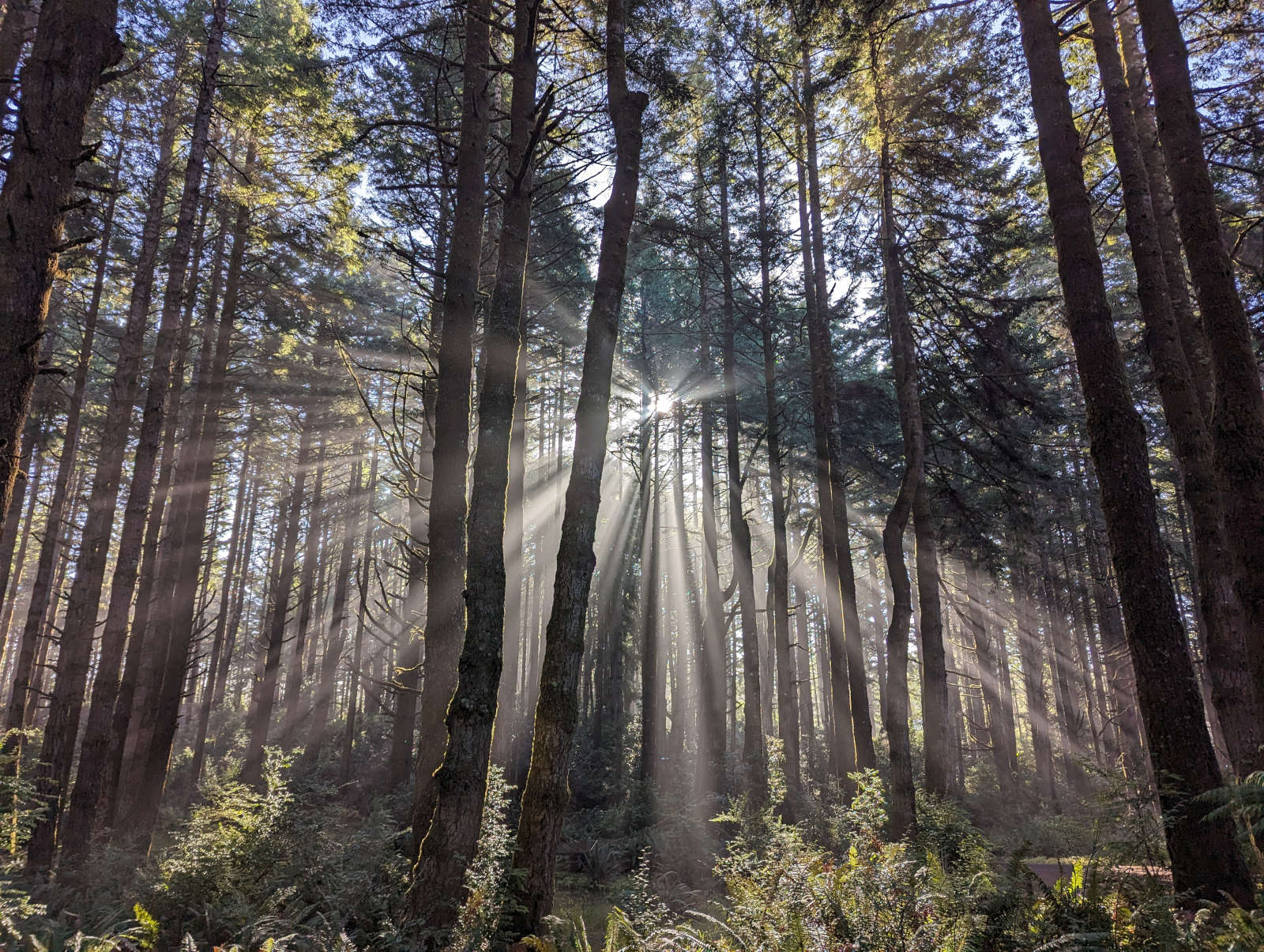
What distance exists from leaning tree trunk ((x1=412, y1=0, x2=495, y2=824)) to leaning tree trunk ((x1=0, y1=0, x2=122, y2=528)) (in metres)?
3.25

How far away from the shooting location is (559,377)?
28.0m

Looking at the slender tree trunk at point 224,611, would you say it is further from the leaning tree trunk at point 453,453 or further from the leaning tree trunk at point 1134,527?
the leaning tree trunk at point 1134,527

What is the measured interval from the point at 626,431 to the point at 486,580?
17.8 meters

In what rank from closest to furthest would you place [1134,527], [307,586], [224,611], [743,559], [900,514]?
[1134,527] < [900,514] < [743,559] < [224,611] < [307,586]

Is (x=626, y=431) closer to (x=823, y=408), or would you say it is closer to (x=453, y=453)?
(x=823, y=408)

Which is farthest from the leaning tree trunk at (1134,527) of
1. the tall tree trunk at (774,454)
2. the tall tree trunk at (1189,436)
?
the tall tree trunk at (774,454)

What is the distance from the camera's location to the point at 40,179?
5102mm

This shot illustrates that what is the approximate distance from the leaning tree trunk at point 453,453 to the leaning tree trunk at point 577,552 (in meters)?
1.33

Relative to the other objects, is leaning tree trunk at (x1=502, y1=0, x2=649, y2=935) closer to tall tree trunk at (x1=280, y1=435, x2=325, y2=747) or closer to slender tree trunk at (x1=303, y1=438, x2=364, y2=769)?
slender tree trunk at (x1=303, y1=438, x2=364, y2=769)

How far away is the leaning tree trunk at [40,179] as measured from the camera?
4.88 meters

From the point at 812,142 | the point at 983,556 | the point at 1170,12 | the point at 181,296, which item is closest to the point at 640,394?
the point at 812,142

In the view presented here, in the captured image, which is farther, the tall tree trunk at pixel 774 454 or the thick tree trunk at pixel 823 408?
the tall tree trunk at pixel 774 454

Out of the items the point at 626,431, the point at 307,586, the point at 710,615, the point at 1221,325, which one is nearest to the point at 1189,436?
the point at 1221,325

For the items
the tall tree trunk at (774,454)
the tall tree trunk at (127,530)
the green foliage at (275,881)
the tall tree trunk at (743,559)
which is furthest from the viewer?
the tall tree trunk at (774,454)
